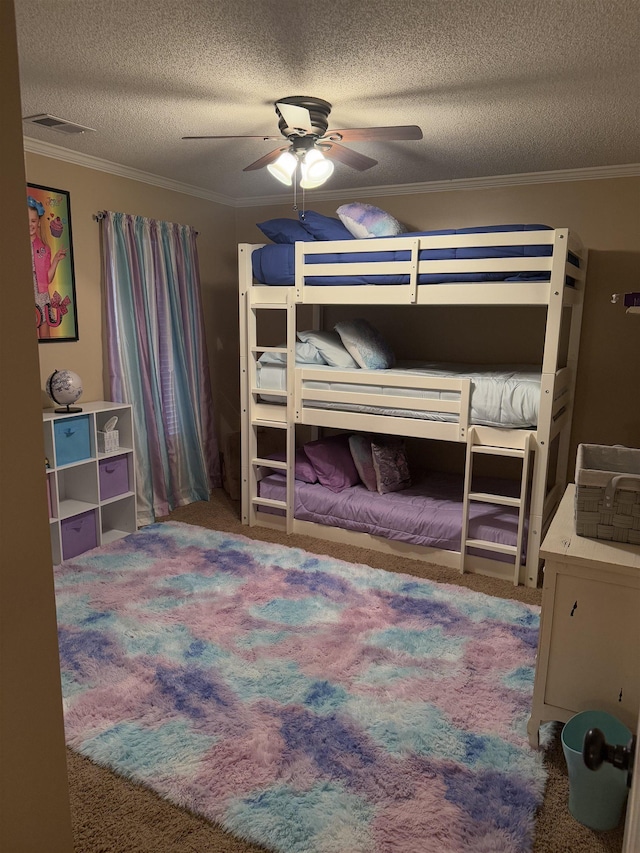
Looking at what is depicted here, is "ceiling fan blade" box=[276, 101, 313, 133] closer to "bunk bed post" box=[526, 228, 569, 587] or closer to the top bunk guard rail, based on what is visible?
the top bunk guard rail

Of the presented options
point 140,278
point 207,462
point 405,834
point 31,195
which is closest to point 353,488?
point 207,462

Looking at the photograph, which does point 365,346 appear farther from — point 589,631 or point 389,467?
point 589,631

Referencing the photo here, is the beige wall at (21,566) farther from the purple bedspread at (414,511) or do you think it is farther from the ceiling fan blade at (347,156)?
the purple bedspread at (414,511)

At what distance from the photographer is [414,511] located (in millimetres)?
3633

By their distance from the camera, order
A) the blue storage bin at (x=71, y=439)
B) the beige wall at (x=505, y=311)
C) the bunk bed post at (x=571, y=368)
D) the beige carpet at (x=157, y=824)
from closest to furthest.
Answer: the beige carpet at (x=157, y=824) → the blue storage bin at (x=71, y=439) → the beige wall at (x=505, y=311) → the bunk bed post at (x=571, y=368)

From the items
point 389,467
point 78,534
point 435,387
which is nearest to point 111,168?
point 78,534

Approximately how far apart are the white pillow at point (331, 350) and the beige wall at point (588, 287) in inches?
38.6

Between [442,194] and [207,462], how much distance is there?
2718 mm

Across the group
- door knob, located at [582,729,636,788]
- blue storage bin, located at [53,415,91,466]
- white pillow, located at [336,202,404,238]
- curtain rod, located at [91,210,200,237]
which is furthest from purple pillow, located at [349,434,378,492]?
door knob, located at [582,729,636,788]

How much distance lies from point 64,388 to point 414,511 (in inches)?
87.6

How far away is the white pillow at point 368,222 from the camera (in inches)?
141

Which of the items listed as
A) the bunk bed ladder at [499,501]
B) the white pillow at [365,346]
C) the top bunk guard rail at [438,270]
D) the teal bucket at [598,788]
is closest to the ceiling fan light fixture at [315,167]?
the top bunk guard rail at [438,270]

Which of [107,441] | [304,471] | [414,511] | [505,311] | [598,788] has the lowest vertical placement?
[598,788]

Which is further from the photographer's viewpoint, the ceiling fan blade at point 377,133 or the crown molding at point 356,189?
the crown molding at point 356,189
